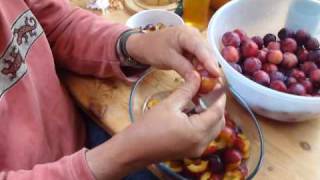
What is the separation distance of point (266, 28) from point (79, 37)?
338 millimetres

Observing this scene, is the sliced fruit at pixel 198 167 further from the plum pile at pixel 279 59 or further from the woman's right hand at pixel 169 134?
the plum pile at pixel 279 59

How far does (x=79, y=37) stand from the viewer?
2.27 feet

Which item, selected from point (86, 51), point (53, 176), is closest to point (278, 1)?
point (86, 51)

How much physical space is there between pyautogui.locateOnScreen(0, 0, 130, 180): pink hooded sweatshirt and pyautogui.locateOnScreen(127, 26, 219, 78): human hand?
0.05 metres

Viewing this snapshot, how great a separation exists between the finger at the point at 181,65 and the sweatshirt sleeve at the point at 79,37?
108 mm

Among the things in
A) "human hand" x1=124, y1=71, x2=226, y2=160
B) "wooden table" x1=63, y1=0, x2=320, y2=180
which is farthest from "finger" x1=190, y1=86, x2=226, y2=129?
"wooden table" x1=63, y1=0, x2=320, y2=180

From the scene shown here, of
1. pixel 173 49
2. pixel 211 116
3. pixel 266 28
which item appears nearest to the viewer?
pixel 211 116

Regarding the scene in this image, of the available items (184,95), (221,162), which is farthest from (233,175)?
(184,95)

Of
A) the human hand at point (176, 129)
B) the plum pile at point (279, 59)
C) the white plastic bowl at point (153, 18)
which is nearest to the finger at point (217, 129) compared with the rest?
the human hand at point (176, 129)

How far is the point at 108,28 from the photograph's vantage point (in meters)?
0.69

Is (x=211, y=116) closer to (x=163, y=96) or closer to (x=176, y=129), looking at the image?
(x=176, y=129)

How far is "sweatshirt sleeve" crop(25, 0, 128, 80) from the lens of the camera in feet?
2.20

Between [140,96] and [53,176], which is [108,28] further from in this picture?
[53,176]

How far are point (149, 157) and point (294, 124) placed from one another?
0.25 m
